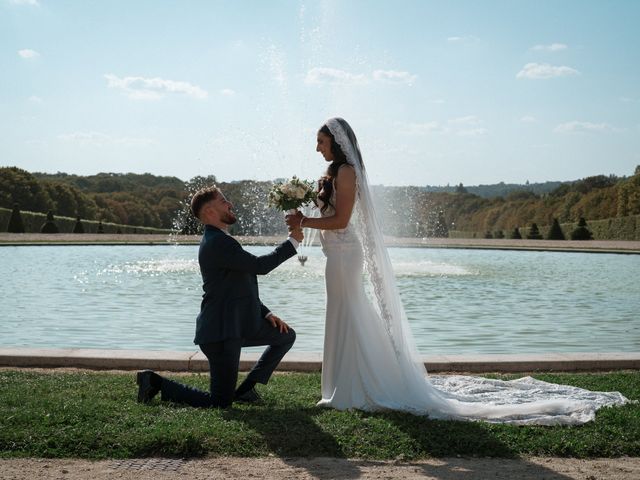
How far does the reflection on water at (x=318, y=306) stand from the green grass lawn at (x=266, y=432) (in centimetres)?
369

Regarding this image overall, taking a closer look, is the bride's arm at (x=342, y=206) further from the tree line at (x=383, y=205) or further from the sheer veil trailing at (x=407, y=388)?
the tree line at (x=383, y=205)

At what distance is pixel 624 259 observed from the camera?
87.3ft

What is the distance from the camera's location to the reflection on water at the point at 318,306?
29.9 ft

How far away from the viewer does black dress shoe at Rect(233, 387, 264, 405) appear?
526cm

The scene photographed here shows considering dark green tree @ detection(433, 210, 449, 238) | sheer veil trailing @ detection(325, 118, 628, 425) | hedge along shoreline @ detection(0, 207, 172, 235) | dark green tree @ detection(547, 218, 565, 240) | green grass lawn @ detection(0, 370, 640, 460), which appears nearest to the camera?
green grass lawn @ detection(0, 370, 640, 460)

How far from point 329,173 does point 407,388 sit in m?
1.54

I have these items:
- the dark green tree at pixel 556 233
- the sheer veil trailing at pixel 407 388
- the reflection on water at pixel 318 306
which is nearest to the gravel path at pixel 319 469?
the sheer veil trailing at pixel 407 388

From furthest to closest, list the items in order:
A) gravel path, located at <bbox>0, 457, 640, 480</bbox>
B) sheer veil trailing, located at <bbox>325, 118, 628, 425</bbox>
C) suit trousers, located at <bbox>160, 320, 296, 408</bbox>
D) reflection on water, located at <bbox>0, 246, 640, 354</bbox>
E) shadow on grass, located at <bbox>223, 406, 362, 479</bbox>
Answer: reflection on water, located at <bbox>0, 246, 640, 354</bbox> < suit trousers, located at <bbox>160, 320, 296, 408</bbox> < sheer veil trailing, located at <bbox>325, 118, 628, 425</bbox> < shadow on grass, located at <bbox>223, 406, 362, 479</bbox> < gravel path, located at <bbox>0, 457, 640, 480</bbox>

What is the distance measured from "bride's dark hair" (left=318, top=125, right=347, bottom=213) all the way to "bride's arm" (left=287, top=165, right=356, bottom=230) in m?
0.07

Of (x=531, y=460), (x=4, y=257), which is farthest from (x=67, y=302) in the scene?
(x=4, y=257)

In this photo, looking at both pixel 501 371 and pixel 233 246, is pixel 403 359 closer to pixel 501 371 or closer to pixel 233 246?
pixel 233 246

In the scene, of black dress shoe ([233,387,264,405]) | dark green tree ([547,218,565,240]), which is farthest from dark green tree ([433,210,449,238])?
black dress shoe ([233,387,264,405])

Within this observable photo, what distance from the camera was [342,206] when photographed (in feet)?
16.8

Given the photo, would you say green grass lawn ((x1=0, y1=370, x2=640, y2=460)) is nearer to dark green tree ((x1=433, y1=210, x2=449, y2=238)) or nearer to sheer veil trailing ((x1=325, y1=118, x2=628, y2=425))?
sheer veil trailing ((x1=325, y1=118, x2=628, y2=425))
